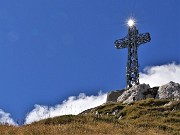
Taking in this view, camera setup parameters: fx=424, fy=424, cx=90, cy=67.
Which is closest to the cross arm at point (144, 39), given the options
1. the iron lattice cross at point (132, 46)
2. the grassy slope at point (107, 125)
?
the iron lattice cross at point (132, 46)

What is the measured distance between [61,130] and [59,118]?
9.35 metres

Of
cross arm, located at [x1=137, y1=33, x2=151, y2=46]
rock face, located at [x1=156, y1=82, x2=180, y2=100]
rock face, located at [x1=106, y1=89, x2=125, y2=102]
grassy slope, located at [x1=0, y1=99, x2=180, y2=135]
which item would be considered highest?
cross arm, located at [x1=137, y1=33, x2=151, y2=46]

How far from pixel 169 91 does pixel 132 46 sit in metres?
19.5

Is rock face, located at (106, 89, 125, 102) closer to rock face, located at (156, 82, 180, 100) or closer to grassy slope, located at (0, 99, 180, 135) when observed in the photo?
rock face, located at (156, 82, 180, 100)

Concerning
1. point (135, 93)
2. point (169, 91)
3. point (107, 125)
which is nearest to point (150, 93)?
point (135, 93)

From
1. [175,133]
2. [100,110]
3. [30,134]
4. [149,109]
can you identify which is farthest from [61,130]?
[100,110]

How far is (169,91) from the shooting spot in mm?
63625

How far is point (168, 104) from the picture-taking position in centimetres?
5150

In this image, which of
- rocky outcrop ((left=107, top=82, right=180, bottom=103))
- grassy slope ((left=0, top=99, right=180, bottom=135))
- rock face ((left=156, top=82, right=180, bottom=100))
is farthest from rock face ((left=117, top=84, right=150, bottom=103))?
grassy slope ((left=0, top=99, right=180, bottom=135))

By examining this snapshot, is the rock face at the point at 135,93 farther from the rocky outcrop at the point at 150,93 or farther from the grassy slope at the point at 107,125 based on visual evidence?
the grassy slope at the point at 107,125

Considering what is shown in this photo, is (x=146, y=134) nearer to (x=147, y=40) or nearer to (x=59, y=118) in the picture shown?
(x=59, y=118)

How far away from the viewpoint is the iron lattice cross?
7838 centimetres

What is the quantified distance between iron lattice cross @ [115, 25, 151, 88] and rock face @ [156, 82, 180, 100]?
12.3 m

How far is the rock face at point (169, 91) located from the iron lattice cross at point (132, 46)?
1228 centimetres
